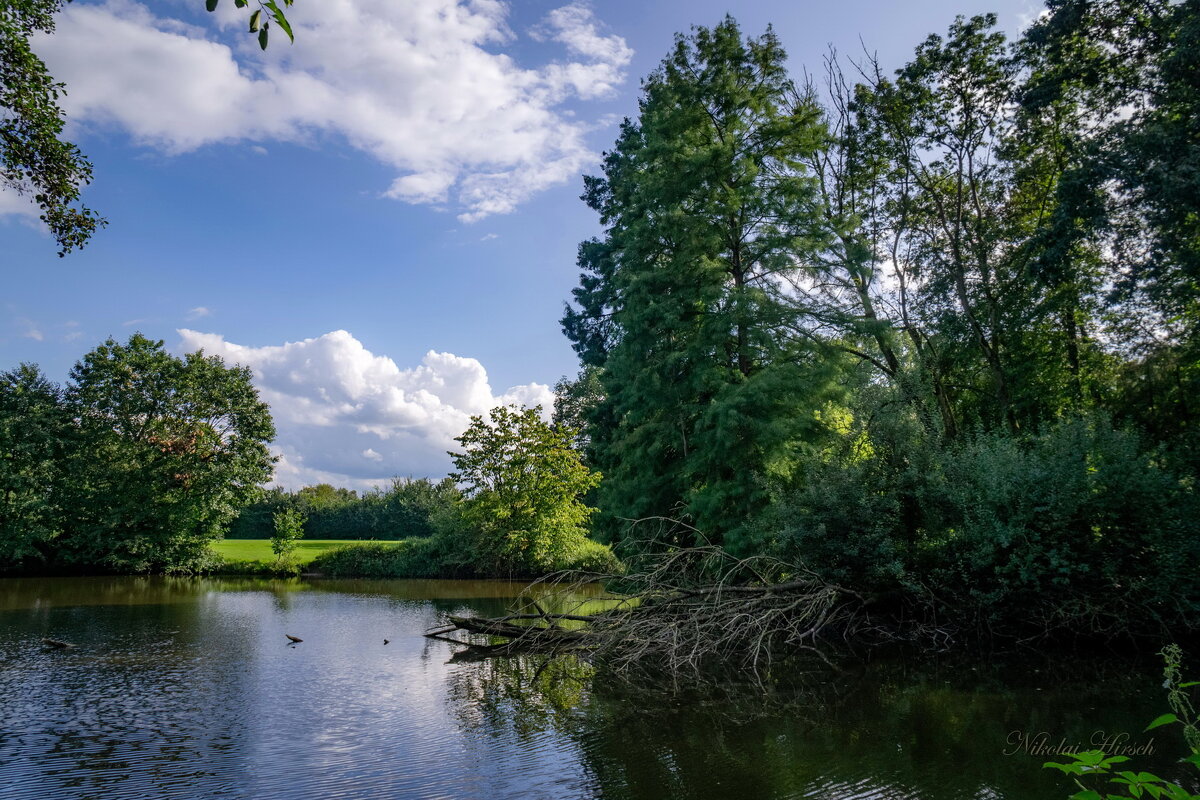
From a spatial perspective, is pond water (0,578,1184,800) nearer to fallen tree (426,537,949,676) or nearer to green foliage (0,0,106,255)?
fallen tree (426,537,949,676)

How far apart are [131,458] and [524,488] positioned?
20.3 meters

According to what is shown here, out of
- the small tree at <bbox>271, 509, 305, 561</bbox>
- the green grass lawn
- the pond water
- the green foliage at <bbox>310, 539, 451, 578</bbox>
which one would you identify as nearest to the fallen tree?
the pond water

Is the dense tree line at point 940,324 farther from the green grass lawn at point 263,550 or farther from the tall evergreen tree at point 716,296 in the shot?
the green grass lawn at point 263,550

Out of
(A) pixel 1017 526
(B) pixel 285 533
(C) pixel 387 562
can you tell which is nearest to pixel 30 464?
(B) pixel 285 533

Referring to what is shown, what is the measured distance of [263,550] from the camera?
139ft

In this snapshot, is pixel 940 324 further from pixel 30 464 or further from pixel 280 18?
pixel 30 464

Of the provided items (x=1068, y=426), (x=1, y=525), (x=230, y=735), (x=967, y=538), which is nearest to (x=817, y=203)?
(x=1068, y=426)

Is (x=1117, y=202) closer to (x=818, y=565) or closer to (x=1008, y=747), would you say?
(x=818, y=565)

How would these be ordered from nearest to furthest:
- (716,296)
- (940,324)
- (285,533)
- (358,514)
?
1. (716,296)
2. (940,324)
3. (285,533)
4. (358,514)

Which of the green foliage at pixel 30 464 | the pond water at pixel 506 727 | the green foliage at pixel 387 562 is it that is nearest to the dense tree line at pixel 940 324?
the pond water at pixel 506 727

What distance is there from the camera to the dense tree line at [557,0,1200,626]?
12.5 meters

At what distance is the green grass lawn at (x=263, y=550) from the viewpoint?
38500 millimetres

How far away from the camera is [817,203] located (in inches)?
731

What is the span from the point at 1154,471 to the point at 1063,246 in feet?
18.5
